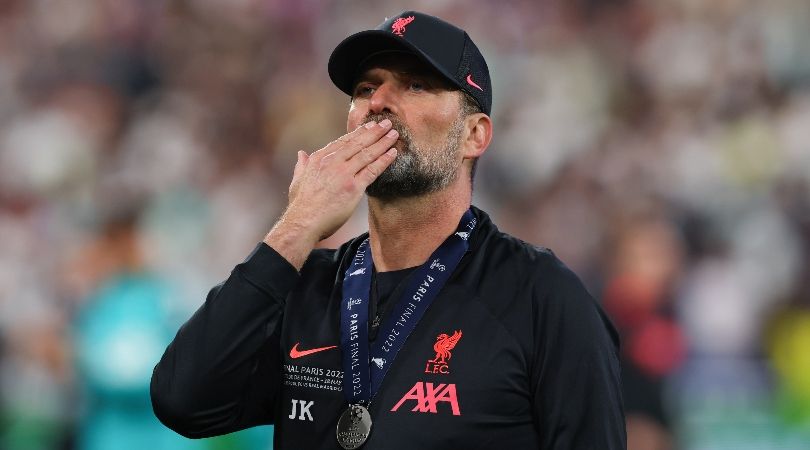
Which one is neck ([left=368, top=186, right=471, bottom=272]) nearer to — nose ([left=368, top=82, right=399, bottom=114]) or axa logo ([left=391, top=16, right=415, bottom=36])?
nose ([left=368, top=82, right=399, bottom=114])

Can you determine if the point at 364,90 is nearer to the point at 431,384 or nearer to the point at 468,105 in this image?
the point at 468,105

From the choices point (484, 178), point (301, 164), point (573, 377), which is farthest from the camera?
point (484, 178)

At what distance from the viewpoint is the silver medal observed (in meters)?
2.24

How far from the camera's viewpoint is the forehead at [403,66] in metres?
2.48

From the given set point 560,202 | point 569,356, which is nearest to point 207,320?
point 569,356

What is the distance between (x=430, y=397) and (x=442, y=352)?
106mm

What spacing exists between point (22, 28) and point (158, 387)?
20.1ft

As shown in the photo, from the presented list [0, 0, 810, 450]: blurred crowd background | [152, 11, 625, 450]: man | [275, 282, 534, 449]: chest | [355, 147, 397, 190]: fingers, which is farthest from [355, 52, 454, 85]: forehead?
[0, 0, 810, 450]: blurred crowd background

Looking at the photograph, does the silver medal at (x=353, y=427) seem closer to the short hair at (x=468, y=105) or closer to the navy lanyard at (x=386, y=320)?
the navy lanyard at (x=386, y=320)

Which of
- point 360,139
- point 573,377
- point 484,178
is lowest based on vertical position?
point 573,377

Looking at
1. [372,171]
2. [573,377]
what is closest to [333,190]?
[372,171]

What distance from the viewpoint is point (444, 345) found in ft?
7.59

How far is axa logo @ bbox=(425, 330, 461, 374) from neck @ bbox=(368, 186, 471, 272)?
260 mm

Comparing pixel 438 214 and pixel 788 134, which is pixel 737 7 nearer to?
pixel 788 134
